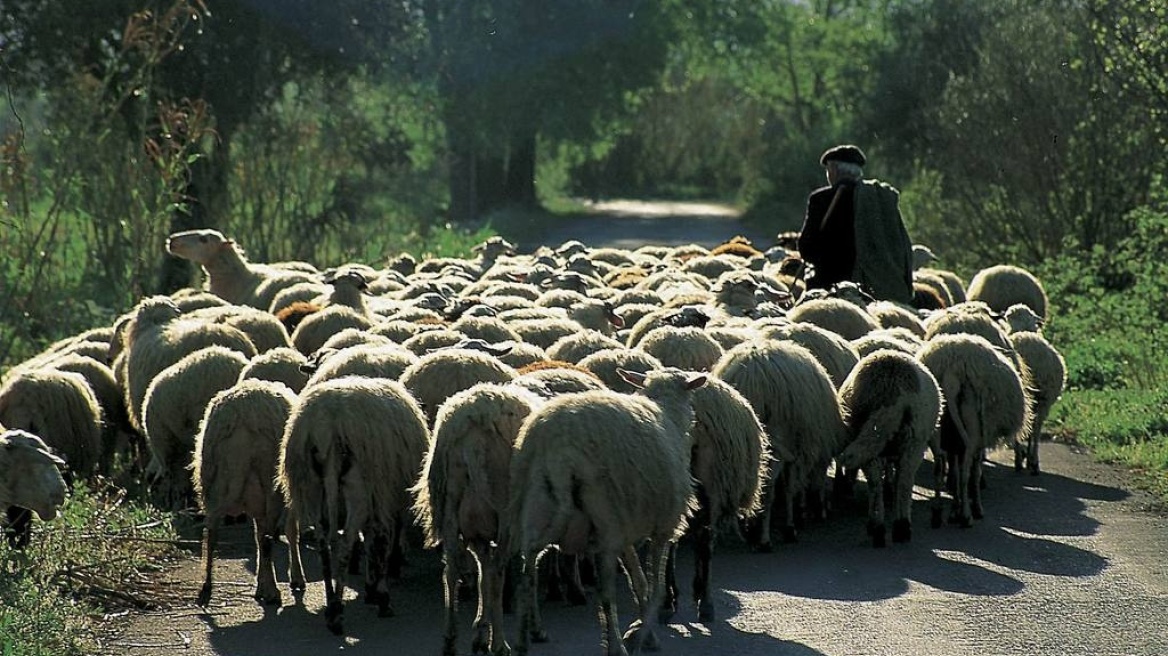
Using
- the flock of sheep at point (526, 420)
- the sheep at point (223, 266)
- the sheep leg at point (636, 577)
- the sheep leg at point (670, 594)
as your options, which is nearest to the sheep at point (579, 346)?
the flock of sheep at point (526, 420)

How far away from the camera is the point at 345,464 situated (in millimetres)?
8016

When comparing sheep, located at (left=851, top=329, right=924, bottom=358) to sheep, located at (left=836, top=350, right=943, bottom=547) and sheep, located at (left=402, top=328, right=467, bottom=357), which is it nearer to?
sheep, located at (left=836, top=350, right=943, bottom=547)

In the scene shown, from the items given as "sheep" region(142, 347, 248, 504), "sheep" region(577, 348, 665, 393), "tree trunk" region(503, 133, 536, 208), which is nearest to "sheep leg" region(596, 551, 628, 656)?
"sheep" region(577, 348, 665, 393)

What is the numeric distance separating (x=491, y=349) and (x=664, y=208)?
155 ft

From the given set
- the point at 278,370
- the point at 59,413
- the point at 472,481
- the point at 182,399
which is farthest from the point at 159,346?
the point at 472,481

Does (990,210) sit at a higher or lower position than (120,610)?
higher

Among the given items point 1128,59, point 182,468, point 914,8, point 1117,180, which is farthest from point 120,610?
point 914,8

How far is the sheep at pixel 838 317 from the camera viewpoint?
12398 mm

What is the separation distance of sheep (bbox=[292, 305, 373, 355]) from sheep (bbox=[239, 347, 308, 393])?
5.82 feet

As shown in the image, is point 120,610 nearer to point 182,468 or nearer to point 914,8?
point 182,468

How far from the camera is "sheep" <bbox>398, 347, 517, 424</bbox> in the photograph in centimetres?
900

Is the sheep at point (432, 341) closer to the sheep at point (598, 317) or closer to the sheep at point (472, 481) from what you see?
the sheep at point (598, 317)

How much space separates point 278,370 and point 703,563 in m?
3.02

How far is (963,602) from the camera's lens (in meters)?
8.31
